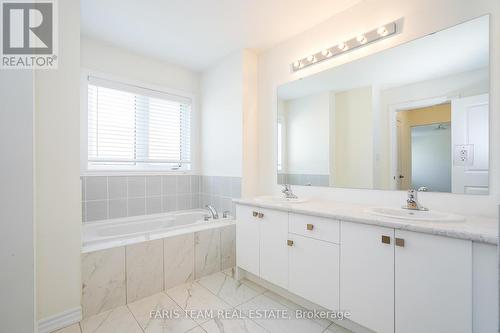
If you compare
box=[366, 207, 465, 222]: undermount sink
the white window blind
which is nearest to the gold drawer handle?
box=[366, 207, 465, 222]: undermount sink

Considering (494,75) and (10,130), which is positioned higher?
(494,75)

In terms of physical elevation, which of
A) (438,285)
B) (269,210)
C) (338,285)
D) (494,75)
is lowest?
(338,285)

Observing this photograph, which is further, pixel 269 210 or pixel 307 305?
pixel 269 210

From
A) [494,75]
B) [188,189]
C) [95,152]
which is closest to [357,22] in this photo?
[494,75]

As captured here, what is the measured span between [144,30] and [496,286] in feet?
9.85

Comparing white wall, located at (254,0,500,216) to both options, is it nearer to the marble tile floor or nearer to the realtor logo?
the marble tile floor

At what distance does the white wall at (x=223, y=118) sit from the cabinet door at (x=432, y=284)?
1739 mm

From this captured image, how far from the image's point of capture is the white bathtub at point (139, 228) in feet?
5.91

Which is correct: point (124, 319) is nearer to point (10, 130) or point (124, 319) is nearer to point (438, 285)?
point (10, 130)

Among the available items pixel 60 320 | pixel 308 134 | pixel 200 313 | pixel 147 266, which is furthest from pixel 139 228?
pixel 308 134

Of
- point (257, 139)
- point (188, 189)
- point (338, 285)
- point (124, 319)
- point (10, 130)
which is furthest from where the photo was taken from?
point (188, 189)

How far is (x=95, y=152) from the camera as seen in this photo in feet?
7.91

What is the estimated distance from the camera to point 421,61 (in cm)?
152

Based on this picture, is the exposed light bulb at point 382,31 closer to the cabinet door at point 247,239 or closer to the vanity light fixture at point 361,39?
the vanity light fixture at point 361,39
